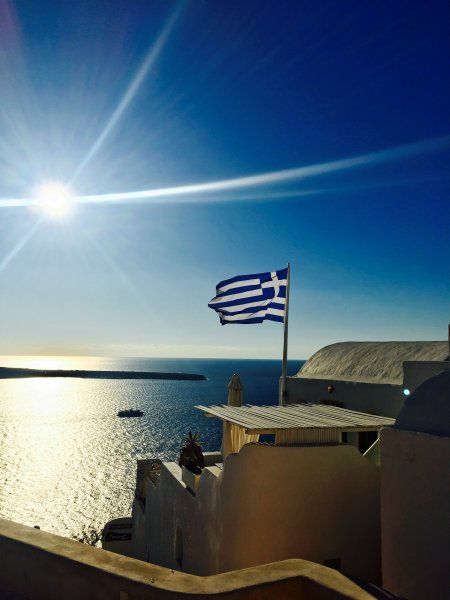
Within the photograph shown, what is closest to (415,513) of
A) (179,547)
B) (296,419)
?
(296,419)

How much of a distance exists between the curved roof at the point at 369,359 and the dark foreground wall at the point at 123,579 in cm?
1207

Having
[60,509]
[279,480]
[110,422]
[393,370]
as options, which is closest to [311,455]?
[279,480]

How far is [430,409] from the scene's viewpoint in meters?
7.38

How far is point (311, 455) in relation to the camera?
1055 centimetres

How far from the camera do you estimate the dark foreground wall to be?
15.4ft

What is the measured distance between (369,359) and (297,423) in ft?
29.2

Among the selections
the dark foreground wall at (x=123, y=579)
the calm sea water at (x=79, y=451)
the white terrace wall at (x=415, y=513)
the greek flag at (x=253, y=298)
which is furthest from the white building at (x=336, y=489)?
the calm sea water at (x=79, y=451)

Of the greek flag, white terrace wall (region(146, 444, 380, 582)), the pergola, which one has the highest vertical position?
the greek flag

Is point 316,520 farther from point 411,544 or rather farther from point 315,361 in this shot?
point 315,361

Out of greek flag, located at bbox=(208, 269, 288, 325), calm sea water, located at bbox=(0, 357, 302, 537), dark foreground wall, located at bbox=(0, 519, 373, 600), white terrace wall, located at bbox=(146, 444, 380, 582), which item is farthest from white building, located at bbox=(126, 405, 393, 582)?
calm sea water, located at bbox=(0, 357, 302, 537)

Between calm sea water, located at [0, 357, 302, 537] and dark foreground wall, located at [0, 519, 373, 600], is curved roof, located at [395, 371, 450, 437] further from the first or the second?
calm sea water, located at [0, 357, 302, 537]

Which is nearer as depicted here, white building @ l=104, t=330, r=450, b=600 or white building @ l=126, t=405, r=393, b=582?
white building @ l=104, t=330, r=450, b=600

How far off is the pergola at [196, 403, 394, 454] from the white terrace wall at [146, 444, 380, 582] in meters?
0.34

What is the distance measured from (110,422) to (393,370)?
9872 centimetres
